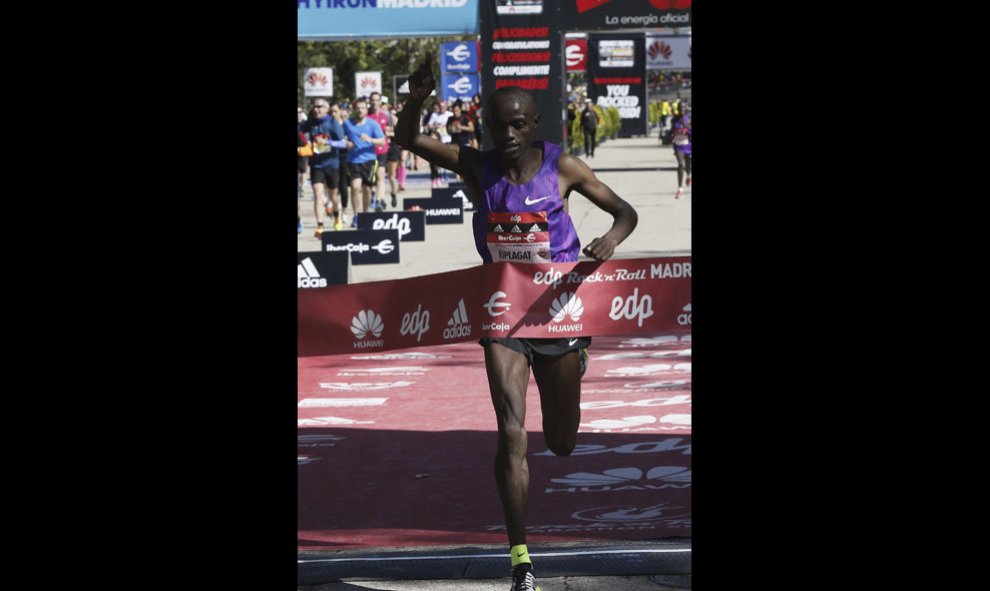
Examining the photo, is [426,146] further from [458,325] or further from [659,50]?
[659,50]

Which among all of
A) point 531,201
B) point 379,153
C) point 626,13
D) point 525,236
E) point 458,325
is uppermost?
point 626,13

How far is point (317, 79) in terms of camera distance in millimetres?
36812

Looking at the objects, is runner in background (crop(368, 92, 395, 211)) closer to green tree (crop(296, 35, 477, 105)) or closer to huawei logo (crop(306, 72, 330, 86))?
huawei logo (crop(306, 72, 330, 86))

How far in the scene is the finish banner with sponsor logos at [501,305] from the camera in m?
6.51

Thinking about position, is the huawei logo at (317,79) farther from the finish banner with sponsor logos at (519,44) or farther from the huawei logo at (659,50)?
the huawei logo at (659,50)

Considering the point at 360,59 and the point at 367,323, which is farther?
the point at 360,59

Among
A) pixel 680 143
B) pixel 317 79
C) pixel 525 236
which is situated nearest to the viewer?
pixel 525 236

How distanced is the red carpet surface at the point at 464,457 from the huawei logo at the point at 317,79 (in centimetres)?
2316

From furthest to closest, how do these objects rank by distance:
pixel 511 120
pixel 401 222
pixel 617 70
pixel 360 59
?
1. pixel 360 59
2. pixel 617 70
3. pixel 401 222
4. pixel 511 120

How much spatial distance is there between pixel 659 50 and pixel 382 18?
1466 inches

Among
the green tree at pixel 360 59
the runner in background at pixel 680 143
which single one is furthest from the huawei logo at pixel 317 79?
the green tree at pixel 360 59

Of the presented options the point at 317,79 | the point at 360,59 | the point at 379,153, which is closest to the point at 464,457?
the point at 379,153
